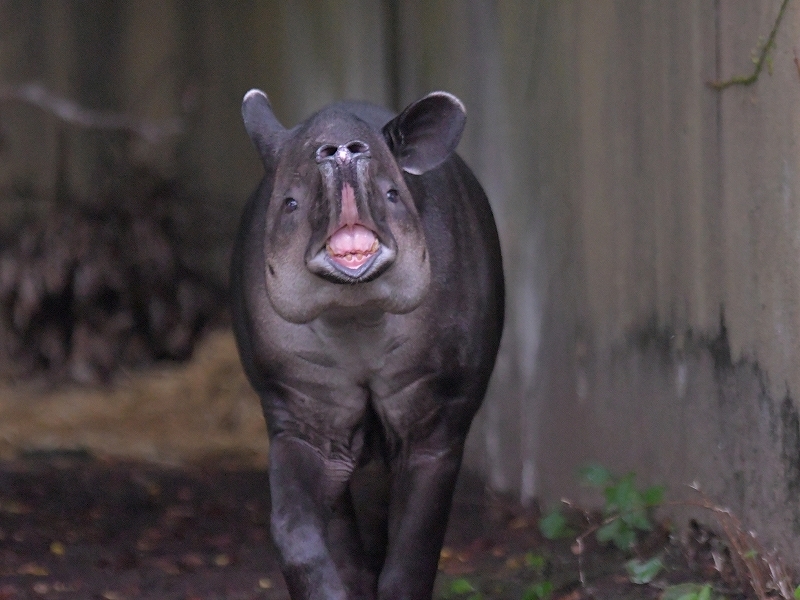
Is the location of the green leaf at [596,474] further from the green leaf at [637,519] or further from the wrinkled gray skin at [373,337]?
the wrinkled gray skin at [373,337]

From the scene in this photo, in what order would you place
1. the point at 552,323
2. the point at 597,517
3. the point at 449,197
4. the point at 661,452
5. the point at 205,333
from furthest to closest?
the point at 205,333 → the point at 552,323 → the point at 597,517 → the point at 661,452 → the point at 449,197

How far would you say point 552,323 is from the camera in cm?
571

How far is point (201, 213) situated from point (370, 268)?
17.3 ft

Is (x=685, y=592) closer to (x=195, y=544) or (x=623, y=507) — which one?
(x=623, y=507)

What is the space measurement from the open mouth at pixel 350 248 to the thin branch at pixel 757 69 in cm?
131

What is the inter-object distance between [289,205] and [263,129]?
511 mm

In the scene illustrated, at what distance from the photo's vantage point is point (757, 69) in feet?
12.6

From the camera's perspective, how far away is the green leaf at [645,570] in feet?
13.6

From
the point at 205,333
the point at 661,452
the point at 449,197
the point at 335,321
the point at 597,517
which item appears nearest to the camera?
the point at 335,321

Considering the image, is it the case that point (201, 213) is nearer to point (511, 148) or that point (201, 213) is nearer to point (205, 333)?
point (205, 333)

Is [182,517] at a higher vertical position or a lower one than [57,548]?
lower

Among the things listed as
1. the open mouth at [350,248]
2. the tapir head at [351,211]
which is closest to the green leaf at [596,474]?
the tapir head at [351,211]

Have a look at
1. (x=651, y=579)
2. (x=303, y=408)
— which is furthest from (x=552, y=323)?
(x=303, y=408)

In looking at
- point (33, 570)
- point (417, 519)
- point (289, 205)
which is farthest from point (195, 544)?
point (289, 205)
